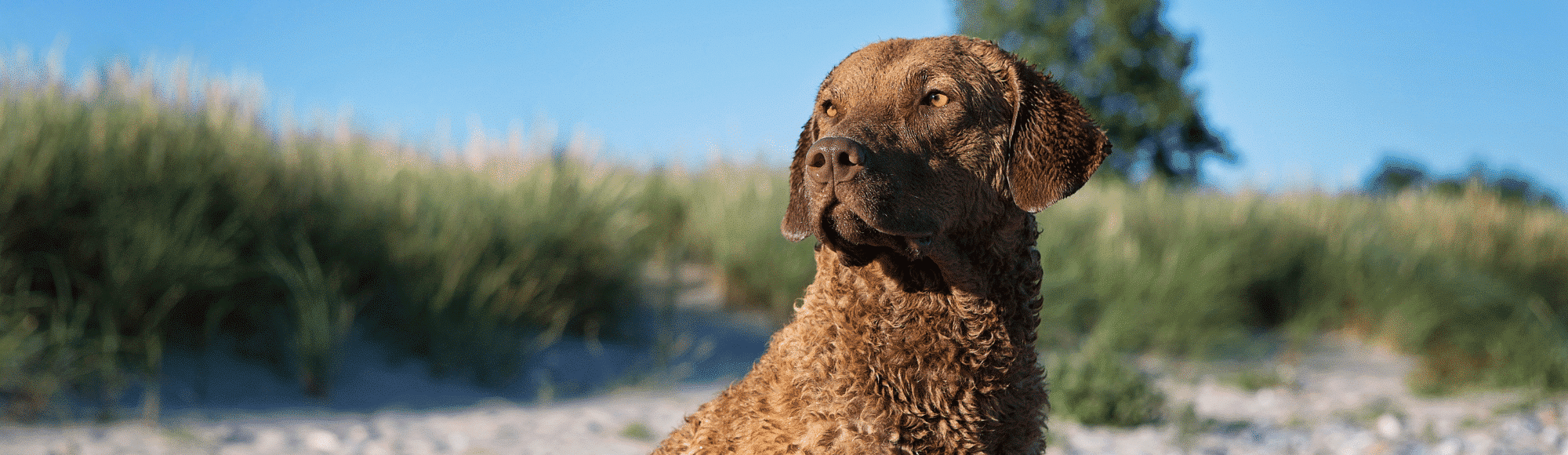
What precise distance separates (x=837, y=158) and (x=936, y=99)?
1.10ft

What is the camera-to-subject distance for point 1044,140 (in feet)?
6.25

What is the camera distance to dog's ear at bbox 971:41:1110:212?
6.10ft

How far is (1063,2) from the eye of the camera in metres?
20.6

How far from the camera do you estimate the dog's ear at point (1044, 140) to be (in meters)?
1.86

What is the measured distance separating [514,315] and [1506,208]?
13870 millimetres

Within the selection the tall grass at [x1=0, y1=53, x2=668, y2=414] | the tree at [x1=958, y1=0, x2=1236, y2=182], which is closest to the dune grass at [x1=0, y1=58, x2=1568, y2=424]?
the tall grass at [x1=0, y1=53, x2=668, y2=414]

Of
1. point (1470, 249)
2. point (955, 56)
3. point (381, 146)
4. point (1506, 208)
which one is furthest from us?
point (1506, 208)

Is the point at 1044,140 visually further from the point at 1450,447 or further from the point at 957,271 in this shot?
the point at 1450,447

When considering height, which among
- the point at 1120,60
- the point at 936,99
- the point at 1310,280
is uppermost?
the point at 1120,60

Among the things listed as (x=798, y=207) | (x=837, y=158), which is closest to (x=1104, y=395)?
(x=798, y=207)

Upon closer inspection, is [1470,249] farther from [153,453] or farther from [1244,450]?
[153,453]

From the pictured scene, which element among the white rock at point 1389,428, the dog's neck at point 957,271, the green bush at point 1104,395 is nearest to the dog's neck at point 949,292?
the dog's neck at point 957,271

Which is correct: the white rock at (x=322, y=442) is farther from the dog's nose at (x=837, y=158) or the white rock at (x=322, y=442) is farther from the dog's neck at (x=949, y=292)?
the dog's nose at (x=837, y=158)

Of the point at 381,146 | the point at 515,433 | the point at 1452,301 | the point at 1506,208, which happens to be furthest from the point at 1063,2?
the point at 515,433
